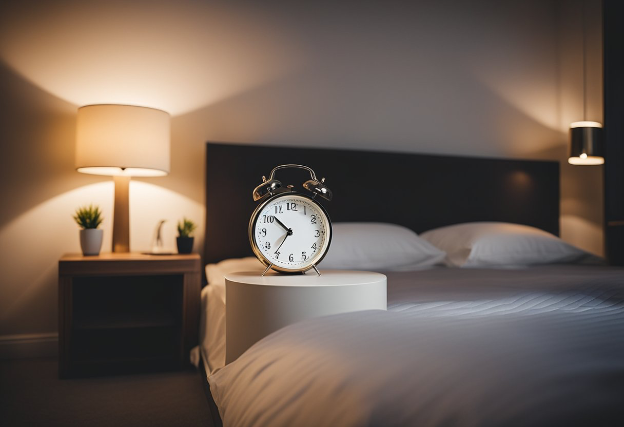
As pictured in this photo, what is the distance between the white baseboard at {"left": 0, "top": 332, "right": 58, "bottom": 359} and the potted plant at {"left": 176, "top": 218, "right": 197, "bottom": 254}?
31.1 inches

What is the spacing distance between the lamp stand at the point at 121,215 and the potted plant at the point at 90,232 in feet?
0.28

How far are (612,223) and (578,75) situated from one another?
1098 mm

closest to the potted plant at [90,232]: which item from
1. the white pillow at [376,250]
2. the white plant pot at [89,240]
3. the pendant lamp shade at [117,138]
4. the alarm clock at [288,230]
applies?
the white plant pot at [89,240]

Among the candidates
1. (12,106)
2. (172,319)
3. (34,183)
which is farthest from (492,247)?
(12,106)

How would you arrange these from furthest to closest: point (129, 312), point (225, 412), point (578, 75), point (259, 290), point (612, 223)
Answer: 1. point (578, 75)
2. point (612, 223)
3. point (129, 312)
4. point (259, 290)
5. point (225, 412)

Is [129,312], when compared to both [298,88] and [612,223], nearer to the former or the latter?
[298,88]

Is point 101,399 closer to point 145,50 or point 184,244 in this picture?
point 184,244

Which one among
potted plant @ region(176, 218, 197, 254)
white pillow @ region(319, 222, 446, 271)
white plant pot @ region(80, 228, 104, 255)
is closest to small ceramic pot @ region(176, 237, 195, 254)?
potted plant @ region(176, 218, 197, 254)

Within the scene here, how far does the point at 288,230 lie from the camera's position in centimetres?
132

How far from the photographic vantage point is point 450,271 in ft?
6.98

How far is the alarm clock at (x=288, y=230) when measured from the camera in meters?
1.30

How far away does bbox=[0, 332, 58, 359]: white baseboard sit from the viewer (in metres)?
2.37

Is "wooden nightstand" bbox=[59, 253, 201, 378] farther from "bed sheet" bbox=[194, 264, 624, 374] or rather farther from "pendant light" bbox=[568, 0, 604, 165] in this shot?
"pendant light" bbox=[568, 0, 604, 165]

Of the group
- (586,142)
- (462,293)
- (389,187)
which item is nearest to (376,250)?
(389,187)
